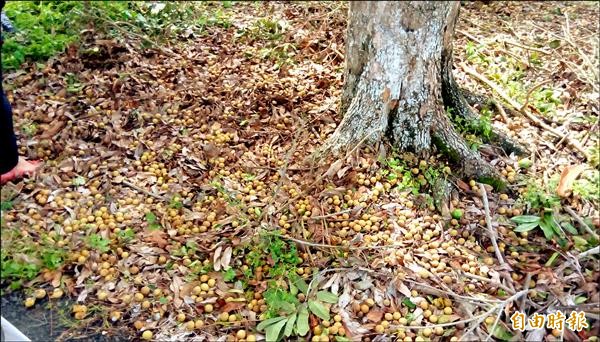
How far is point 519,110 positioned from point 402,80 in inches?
40.7

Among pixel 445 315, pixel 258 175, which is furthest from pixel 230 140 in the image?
→ pixel 445 315

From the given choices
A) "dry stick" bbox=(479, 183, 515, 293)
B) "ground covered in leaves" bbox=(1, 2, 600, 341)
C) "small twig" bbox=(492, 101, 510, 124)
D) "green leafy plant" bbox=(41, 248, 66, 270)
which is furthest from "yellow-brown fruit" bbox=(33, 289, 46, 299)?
"small twig" bbox=(492, 101, 510, 124)

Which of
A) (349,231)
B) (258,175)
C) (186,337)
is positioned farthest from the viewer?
(258,175)

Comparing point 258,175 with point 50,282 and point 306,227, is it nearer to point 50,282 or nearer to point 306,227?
point 306,227

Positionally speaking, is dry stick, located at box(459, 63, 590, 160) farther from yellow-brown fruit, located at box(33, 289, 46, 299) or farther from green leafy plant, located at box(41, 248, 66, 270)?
yellow-brown fruit, located at box(33, 289, 46, 299)

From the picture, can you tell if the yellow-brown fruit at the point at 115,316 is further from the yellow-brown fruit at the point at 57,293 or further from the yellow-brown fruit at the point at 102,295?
the yellow-brown fruit at the point at 57,293

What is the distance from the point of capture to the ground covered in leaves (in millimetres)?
2375

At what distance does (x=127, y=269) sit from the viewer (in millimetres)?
2516

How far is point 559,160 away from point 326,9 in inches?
89.2

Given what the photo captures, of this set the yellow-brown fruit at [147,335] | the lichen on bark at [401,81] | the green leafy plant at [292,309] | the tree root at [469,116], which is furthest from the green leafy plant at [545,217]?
the yellow-brown fruit at [147,335]

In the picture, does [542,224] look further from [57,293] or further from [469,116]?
[57,293]

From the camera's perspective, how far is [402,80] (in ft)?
9.02

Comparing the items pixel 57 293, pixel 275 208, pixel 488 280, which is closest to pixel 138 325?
pixel 57 293

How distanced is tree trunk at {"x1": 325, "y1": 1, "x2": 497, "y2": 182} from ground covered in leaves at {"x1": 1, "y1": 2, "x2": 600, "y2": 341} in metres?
0.10
